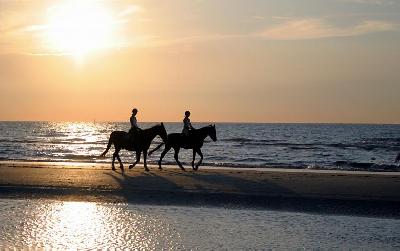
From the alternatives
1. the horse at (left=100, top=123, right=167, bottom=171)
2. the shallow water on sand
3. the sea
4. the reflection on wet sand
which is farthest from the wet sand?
the sea

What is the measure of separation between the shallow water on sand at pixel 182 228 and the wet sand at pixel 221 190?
1318mm

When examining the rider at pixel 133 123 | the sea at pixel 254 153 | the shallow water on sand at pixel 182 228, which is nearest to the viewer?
the shallow water on sand at pixel 182 228

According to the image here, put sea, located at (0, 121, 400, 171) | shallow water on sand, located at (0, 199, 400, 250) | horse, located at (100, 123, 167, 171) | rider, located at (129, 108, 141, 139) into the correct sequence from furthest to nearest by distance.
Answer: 1. sea, located at (0, 121, 400, 171)
2. horse, located at (100, 123, 167, 171)
3. rider, located at (129, 108, 141, 139)
4. shallow water on sand, located at (0, 199, 400, 250)

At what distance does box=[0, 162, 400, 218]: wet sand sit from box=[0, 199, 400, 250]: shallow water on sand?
132 cm

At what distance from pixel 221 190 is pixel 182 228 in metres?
6.06

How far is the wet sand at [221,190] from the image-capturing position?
15.0m

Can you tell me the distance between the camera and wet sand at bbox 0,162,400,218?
591 inches

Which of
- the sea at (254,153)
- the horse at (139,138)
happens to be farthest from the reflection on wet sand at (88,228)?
the sea at (254,153)

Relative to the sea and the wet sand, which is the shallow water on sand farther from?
the sea

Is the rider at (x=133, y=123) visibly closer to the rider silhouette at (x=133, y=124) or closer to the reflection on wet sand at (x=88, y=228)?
the rider silhouette at (x=133, y=124)

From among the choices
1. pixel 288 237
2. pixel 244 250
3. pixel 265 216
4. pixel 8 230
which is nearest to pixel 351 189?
pixel 265 216

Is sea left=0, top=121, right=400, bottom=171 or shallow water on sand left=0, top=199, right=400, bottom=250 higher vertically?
shallow water on sand left=0, top=199, right=400, bottom=250

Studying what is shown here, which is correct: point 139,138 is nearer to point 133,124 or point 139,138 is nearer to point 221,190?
point 133,124

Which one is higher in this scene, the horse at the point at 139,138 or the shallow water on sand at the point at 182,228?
the horse at the point at 139,138
